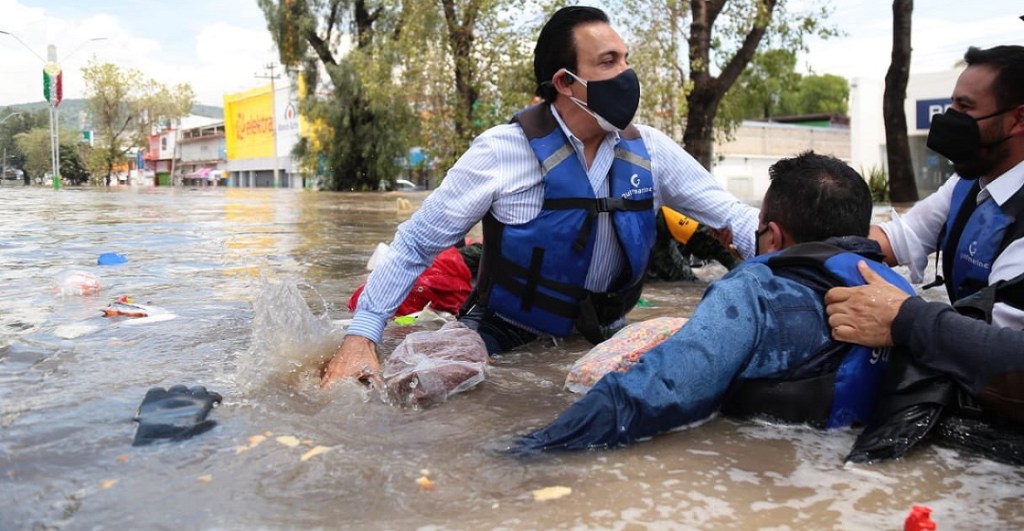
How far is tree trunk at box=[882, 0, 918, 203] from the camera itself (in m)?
15.8

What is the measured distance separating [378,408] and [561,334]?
3.38ft

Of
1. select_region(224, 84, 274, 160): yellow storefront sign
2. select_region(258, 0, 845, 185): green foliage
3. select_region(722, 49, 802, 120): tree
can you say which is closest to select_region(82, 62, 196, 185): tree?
select_region(224, 84, 274, 160): yellow storefront sign

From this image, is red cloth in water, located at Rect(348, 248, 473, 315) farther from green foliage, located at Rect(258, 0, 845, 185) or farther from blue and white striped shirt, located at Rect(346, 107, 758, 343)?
green foliage, located at Rect(258, 0, 845, 185)

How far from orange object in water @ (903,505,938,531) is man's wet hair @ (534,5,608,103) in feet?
6.70

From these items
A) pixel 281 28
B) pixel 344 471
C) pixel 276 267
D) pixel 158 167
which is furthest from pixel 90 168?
pixel 344 471

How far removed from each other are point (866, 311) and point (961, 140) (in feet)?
2.92

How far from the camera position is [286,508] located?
198 cm

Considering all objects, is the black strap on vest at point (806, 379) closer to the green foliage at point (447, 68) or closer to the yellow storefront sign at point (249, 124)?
the green foliage at point (447, 68)

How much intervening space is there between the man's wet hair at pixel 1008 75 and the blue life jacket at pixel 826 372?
0.77m

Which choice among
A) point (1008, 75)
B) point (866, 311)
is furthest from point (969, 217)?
point (866, 311)

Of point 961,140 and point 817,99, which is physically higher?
point 817,99

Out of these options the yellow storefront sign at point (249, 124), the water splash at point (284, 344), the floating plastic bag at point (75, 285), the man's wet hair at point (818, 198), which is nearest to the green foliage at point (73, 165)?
the yellow storefront sign at point (249, 124)

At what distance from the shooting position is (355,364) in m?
3.00

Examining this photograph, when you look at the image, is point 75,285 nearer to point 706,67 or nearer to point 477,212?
point 477,212
